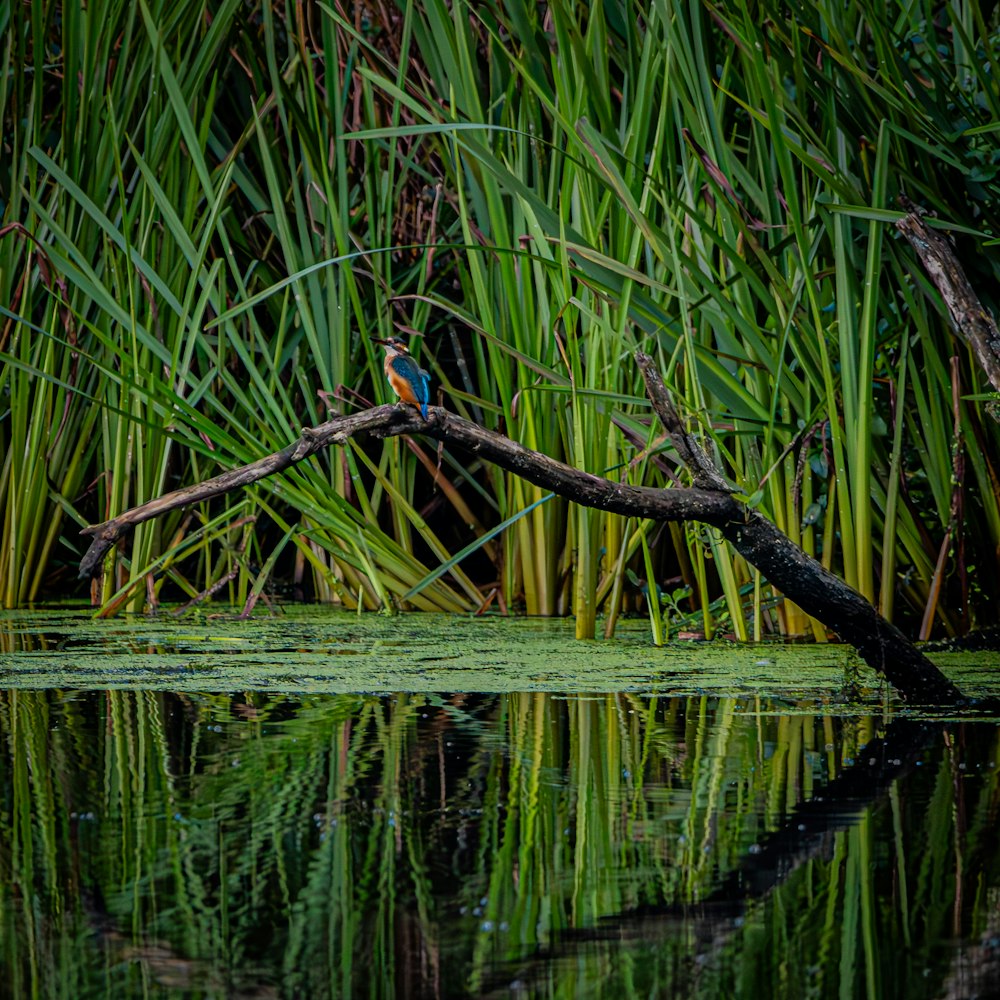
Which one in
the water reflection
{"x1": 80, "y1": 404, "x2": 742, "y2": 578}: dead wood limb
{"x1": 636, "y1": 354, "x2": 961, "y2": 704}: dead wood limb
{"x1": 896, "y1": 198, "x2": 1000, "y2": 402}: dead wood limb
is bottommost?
the water reflection

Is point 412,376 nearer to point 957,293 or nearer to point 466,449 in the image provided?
point 466,449

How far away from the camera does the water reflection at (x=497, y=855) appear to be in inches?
51.2

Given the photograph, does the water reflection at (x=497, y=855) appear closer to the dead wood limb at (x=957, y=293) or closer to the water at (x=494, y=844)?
the water at (x=494, y=844)

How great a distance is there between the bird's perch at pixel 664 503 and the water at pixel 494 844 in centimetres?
13

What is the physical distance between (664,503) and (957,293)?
0.85 m

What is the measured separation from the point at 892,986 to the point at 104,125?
→ 3530 millimetres

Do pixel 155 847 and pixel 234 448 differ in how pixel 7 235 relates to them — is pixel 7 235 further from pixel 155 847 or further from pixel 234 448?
pixel 155 847

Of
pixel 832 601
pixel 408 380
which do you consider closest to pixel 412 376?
pixel 408 380

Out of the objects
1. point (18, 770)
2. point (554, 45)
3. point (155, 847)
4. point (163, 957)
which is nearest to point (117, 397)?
point (554, 45)

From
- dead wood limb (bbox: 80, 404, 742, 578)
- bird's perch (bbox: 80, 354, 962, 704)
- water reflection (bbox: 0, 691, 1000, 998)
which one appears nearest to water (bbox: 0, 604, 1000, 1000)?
water reflection (bbox: 0, 691, 1000, 998)

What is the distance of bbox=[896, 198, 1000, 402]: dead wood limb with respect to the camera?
283 cm

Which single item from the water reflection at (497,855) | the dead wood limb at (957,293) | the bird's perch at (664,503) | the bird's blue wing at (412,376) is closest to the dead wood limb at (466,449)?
the bird's perch at (664,503)

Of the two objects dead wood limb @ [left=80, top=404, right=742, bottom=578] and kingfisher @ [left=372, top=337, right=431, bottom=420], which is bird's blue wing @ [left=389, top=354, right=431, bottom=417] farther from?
dead wood limb @ [left=80, top=404, right=742, bottom=578]

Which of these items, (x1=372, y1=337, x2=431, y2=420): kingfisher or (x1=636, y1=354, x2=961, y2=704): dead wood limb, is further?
(x1=372, y1=337, x2=431, y2=420): kingfisher
